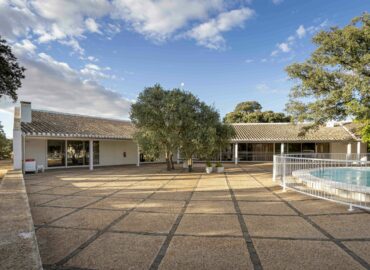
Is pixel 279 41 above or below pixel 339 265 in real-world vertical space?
above

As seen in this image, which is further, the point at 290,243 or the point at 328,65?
the point at 328,65

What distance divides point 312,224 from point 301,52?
567 inches

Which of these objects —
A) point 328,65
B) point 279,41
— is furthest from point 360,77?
point 279,41

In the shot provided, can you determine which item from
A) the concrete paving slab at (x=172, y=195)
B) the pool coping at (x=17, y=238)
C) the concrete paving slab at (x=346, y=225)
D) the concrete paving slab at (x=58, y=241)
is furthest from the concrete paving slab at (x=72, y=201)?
the concrete paving slab at (x=346, y=225)

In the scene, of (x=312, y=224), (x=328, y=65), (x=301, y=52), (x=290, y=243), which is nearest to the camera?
(x=290, y=243)

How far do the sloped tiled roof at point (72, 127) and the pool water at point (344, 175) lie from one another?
14172 mm

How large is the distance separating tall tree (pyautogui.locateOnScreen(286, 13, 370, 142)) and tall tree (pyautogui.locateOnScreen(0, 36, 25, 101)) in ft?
52.3

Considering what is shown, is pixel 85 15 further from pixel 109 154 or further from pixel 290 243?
pixel 109 154

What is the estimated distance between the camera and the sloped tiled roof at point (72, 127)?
17.0 metres

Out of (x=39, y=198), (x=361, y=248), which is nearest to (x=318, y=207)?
(x=361, y=248)

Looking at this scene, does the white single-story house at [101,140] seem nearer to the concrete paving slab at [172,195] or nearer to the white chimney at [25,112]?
the white chimney at [25,112]

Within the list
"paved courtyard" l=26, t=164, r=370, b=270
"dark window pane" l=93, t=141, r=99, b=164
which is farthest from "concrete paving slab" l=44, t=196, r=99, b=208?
"dark window pane" l=93, t=141, r=99, b=164

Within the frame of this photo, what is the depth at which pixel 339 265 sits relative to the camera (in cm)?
347

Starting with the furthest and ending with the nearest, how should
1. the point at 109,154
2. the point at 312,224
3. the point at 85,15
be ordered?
1. the point at 109,154
2. the point at 85,15
3. the point at 312,224
